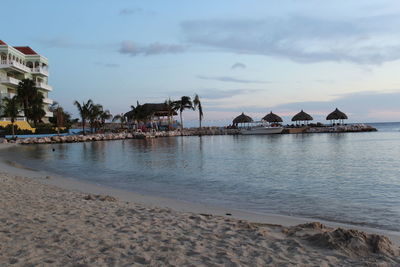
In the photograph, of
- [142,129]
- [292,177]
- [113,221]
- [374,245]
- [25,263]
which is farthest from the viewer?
[142,129]

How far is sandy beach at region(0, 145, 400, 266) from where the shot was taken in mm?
4785

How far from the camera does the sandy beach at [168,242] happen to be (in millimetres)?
4785

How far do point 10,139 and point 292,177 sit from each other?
154 feet

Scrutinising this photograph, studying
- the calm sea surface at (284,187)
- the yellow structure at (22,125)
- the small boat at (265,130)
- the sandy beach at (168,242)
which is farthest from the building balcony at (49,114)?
the sandy beach at (168,242)

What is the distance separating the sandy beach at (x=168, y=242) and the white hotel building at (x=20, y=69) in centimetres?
5730

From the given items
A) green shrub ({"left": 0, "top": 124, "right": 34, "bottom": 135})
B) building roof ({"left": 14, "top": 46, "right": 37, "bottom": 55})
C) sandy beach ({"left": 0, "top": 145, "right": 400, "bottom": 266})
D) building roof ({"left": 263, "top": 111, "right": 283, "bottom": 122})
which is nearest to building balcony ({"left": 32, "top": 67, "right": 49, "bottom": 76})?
building roof ({"left": 14, "top": 46, "right": 37, "bottom": 55})

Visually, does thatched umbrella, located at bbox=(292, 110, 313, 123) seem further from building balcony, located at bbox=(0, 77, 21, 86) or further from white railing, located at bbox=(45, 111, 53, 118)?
building balcony, located at bbox=(0, 77, 21, 86)

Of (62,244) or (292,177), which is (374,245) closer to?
(62,244)

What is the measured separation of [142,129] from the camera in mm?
83875

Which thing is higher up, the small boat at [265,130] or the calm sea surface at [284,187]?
the small boat at [265,130]

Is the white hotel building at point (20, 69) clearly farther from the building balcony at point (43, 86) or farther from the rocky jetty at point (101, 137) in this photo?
the rocky jetty at point (101, 137)

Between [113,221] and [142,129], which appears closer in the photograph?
[113,221]

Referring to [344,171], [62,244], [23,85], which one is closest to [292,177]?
[344,171]

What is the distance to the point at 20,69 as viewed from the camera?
61.3 meters
